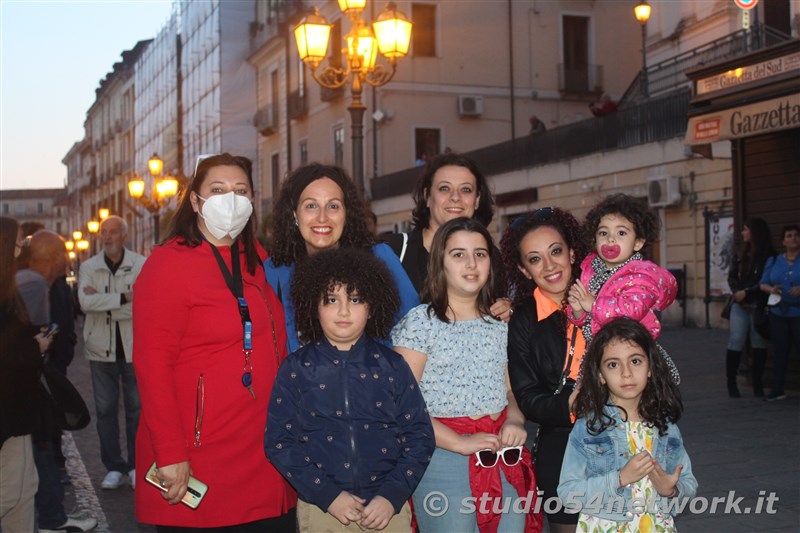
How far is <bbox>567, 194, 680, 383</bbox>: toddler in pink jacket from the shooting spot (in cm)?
357

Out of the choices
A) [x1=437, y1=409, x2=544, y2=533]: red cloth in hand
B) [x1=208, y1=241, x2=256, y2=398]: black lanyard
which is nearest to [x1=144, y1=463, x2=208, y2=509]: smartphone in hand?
[x1=208, y1=241, x2=256, y2=398]: black lanyard

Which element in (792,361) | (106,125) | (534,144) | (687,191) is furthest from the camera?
(106,125)

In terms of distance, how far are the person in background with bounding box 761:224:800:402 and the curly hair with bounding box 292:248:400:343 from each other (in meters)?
7.08

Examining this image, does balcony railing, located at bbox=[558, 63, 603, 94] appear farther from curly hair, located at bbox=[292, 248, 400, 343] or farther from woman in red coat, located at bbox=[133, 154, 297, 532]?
woman in red coat, located at bbox=[133, 154, 297, 532]

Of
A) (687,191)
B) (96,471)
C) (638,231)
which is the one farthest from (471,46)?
(638,231)

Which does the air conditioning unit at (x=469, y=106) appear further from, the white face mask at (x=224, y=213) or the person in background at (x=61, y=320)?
the white face mask at (x=224, y=213)

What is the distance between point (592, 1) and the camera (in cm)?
3064

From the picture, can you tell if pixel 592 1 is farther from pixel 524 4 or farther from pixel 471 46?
pixel 471 46

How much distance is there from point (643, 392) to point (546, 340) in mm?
443

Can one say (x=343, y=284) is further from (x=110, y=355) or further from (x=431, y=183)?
(x=110, y=355)

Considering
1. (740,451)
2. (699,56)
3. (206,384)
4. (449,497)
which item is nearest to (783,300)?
(740,451)

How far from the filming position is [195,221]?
12.4ft

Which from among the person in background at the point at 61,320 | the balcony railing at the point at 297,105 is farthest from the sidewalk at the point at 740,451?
the balcony railing at the point at 297,105

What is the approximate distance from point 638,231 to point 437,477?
1.38 metres
